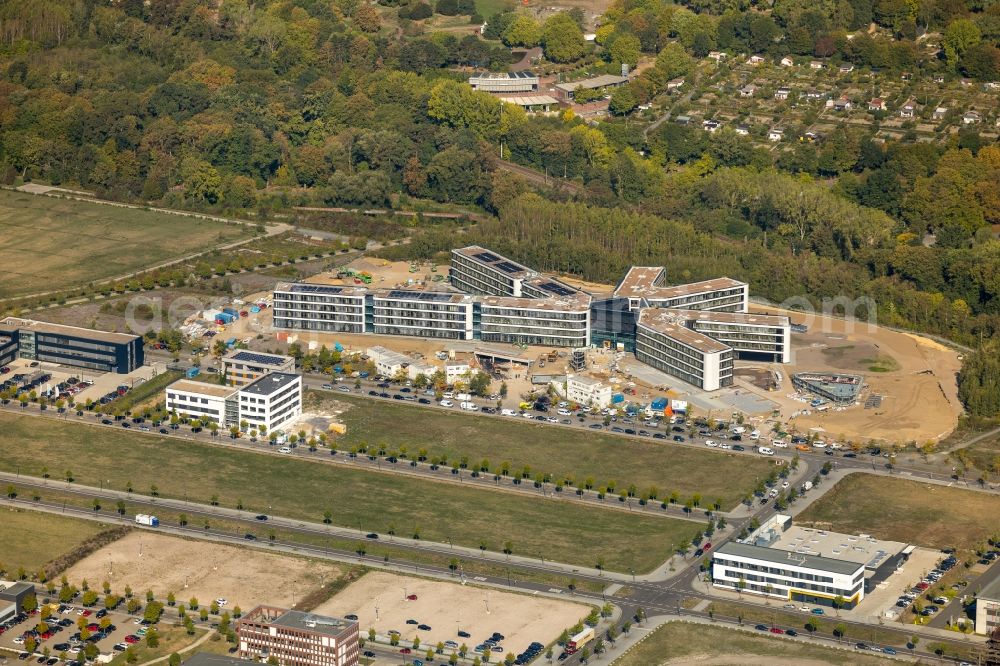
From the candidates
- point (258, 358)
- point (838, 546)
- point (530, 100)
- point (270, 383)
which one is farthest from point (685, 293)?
point (530, 100)

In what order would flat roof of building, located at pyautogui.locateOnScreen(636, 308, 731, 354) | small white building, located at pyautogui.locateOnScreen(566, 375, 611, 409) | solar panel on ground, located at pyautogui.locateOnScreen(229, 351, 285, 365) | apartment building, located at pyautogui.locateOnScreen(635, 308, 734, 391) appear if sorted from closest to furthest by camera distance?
small white building, located at pyautogui.locateOnScreen(566, 375, 611, 409), apartment building, located at pyautogui.locateOnScreen(635, 308, 734, 391), flat roof of building, located at pyautogui.locateOnScreen(636, 308, 731, 354), solar panel on ground, located at pyautogui.locateOnScreen(229, 351, 285, 365)

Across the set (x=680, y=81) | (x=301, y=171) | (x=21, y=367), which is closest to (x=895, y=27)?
(x=680, y=81)

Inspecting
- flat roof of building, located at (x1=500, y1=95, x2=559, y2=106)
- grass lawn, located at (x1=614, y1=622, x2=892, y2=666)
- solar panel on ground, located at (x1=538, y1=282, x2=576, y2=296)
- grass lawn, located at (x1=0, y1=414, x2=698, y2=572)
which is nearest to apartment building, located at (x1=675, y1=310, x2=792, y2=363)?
solar panel on ground, located at (x1=538, y1=282, x2=576, y2=296)

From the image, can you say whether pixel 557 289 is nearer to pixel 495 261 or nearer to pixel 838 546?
pixel 495 261

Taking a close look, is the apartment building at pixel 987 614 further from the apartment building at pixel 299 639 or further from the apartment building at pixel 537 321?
the apartment building at pixel 537 321

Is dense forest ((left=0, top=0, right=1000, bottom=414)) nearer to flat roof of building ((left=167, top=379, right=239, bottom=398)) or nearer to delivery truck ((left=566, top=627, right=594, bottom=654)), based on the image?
flat roof of building ((left=167, top=379, right=239, bottom=398))
